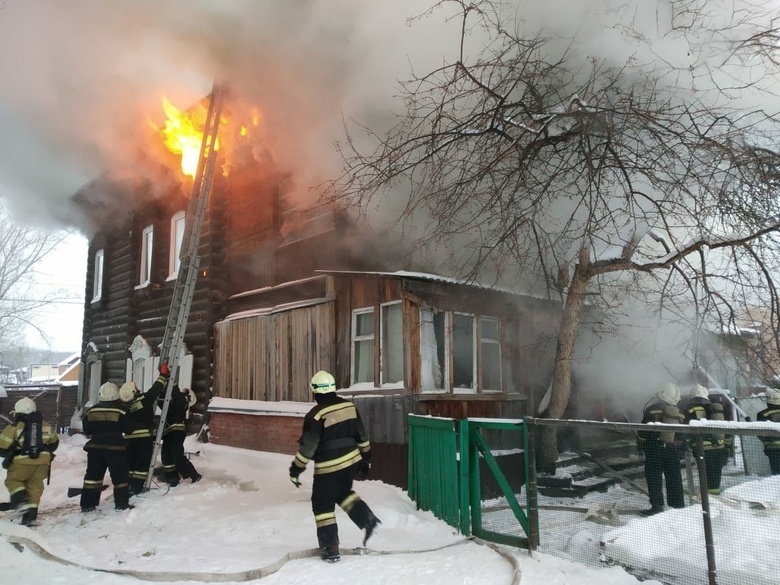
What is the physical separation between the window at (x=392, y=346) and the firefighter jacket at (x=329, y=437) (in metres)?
2.63

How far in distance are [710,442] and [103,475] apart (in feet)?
22.9

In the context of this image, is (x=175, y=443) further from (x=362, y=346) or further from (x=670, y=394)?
(x=670, y=394)

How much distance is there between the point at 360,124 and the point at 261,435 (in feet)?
17.5

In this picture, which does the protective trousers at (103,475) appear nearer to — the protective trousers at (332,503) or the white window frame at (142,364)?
the protective trousers at (332,503)

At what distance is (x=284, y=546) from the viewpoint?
4797 millimetres

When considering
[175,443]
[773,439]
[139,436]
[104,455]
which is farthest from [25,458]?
[773,439]

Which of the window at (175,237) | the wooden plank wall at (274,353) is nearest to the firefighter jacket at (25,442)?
the wooden plank wall at (274,353)

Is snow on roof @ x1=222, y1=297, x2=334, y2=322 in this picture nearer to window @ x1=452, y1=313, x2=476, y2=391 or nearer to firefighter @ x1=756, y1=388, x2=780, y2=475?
window @ x1=452, y1=313, x2=476, y2=391

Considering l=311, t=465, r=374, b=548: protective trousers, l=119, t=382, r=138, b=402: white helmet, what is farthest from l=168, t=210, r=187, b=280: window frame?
l=311, t=465, r=374, b=548: protective trousers

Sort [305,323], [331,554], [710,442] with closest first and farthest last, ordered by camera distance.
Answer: [331,554] → [710,442] → [305,323]

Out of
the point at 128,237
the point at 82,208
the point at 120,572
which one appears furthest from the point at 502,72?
the point at 82,208

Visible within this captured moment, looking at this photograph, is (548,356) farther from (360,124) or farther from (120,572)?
(120,572)

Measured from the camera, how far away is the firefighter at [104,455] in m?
6.38

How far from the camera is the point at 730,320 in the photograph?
6.27 metres
